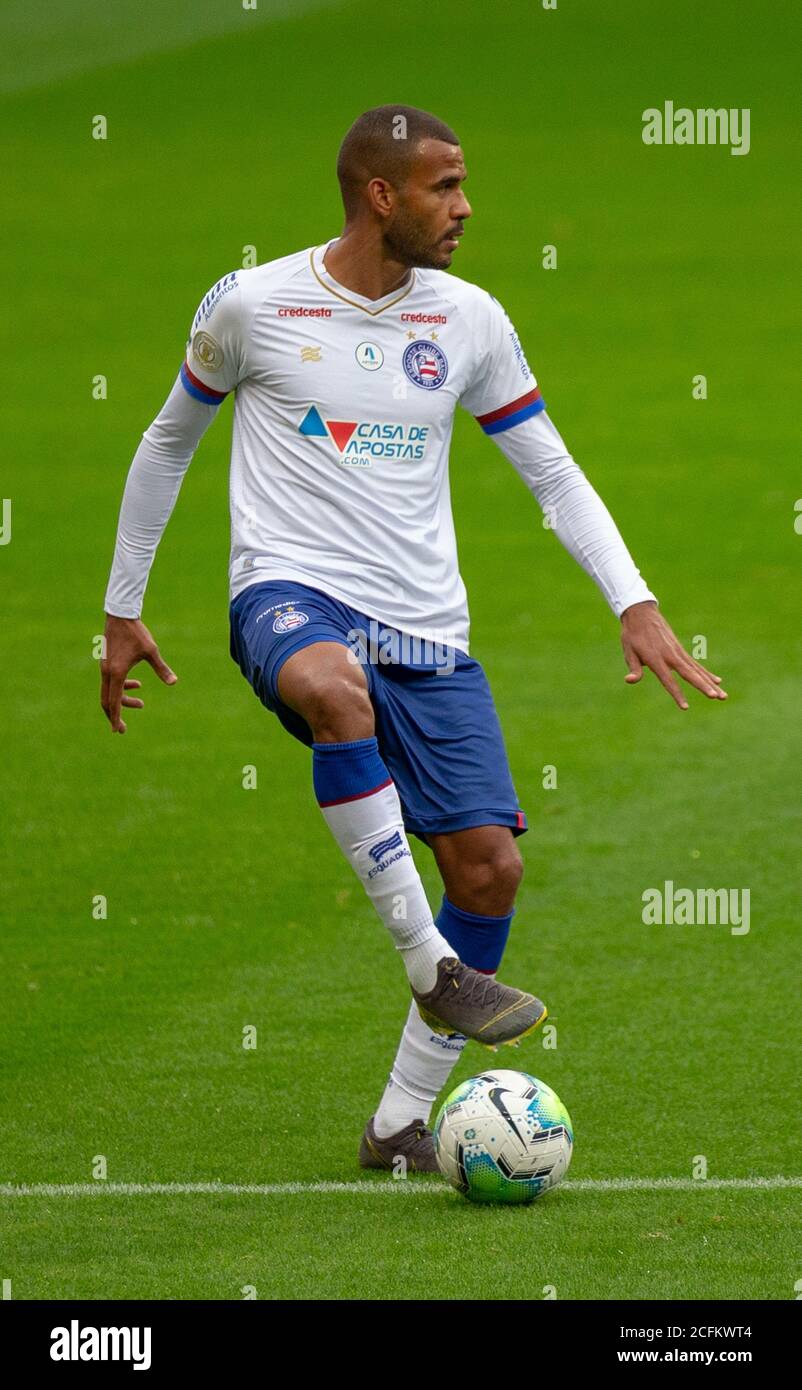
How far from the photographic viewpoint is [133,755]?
1277cm

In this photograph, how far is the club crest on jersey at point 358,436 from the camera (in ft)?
18.9

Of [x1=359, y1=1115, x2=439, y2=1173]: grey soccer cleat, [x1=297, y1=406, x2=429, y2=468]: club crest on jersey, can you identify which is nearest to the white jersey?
[x1=297, y1=406, x2=429, y2=468]: club crest on jersey

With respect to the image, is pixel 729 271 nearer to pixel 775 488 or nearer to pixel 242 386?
pixel 775 488

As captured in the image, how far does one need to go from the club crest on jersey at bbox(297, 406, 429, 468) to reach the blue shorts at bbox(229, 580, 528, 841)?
0.41 meters

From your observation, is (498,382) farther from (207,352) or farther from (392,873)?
(392,873)

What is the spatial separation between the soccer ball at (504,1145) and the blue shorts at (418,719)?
0.74 m

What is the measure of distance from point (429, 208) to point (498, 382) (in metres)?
0.60

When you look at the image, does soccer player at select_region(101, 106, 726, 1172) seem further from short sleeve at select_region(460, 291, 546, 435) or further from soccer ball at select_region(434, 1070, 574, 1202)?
soccer ball at select_region(434, 1070, 574, 1202)

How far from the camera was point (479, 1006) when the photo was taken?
17.0 feet

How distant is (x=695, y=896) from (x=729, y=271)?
59.3 feet

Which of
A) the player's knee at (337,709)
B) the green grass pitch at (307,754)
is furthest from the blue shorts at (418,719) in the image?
the green grass pitch at (307,754)

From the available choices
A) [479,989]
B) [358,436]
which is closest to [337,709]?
[479,989]
